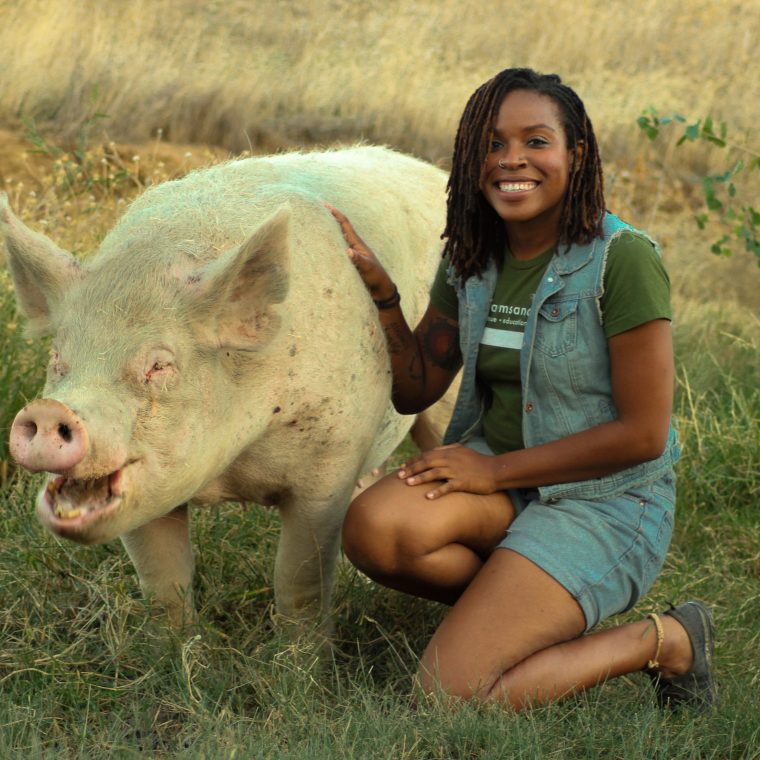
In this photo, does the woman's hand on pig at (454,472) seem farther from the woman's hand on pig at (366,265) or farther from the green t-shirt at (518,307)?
the woman's hand on pig at (366,265)

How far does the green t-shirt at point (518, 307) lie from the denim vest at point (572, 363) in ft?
0.17

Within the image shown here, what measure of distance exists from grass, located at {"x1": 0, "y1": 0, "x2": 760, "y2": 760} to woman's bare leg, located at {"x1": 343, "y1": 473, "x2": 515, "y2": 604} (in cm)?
27

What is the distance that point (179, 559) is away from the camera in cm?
371

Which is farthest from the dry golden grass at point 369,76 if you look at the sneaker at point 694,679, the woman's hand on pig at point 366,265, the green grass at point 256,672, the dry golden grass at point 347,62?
the sneaker at point 694,679

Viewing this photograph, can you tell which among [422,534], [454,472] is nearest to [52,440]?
[422,534]

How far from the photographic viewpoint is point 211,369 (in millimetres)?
3156

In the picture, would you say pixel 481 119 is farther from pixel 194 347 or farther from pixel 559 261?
pixel 194 347

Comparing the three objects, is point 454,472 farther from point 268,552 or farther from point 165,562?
point 268,552

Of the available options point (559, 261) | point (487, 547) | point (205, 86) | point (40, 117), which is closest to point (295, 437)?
point (487, 547)

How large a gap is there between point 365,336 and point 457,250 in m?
0.38

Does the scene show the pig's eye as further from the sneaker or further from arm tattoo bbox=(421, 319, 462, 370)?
the sneaker

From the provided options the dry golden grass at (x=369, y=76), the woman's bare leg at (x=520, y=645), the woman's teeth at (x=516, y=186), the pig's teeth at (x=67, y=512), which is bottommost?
the dry golden grass at (x=369, y=76)

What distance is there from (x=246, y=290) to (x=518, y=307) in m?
0.82

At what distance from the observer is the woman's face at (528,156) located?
3316 millimetres
